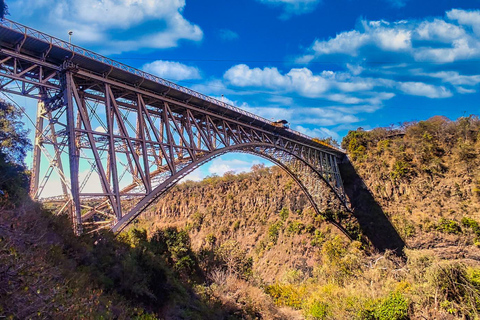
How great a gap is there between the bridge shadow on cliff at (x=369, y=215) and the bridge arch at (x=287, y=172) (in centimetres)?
216

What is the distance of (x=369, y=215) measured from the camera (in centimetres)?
4156

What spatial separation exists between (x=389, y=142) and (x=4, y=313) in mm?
47571

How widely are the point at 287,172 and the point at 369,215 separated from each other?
14613 millimetres

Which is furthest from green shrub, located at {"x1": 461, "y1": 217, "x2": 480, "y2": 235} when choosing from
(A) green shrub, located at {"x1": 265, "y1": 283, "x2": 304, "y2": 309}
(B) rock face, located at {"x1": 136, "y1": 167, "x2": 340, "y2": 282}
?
(A) green shrub, located at {"x1": 265, "y1": 283, "x2": 304, "y2": 309}

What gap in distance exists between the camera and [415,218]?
1467 inches

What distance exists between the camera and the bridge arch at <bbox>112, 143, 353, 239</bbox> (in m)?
17.7

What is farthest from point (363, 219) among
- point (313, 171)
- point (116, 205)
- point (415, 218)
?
point (116, 205)

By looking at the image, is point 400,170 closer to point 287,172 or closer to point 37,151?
point 287,172

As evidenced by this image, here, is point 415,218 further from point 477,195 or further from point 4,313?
point 4,313

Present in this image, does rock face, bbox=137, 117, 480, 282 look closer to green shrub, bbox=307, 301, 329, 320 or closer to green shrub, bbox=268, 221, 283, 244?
green shrub, bbox=268, 221, 283, 244

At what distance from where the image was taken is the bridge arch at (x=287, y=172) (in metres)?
17.7

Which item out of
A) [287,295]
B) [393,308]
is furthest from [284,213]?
[393,308]

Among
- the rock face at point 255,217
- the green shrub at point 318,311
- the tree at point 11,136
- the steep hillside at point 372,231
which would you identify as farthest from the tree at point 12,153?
the rock face at point 255,217

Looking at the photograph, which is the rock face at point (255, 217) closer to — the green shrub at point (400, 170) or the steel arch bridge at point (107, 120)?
the green shrub at point (400, 170)
